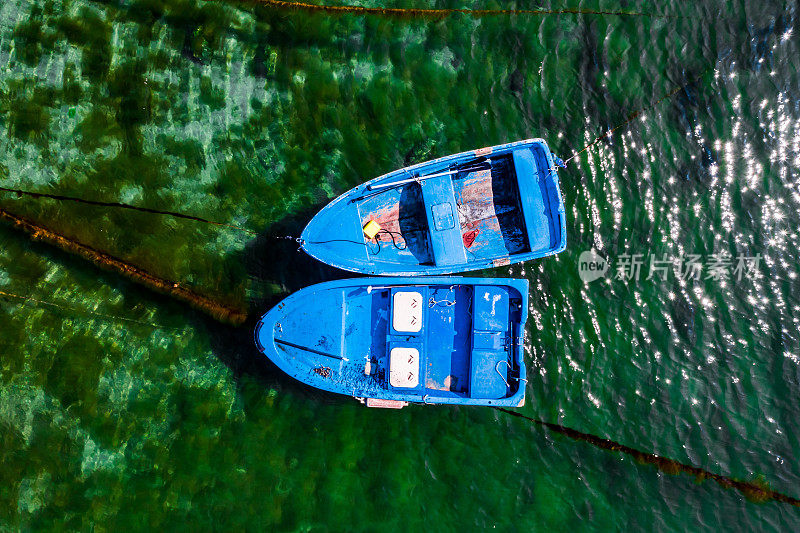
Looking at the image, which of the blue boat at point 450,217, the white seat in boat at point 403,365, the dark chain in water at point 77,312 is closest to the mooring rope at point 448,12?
the blue boat at point 450,217

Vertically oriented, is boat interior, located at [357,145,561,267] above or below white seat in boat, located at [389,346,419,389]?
above

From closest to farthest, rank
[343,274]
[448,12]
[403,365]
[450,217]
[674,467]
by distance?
[403,365] < [450,217] < [674,467] < [343,274] < [448,12]

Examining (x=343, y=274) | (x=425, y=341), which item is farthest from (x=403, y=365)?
(x=343, y=274)

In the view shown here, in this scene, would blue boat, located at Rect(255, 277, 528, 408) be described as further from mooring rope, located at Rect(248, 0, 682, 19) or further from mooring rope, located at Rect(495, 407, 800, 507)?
mooring rope, located at Rect(248, 0, 682, 19)

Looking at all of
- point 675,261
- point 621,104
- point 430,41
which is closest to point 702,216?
point 675,261

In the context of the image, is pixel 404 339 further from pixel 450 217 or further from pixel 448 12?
pixel 448 12

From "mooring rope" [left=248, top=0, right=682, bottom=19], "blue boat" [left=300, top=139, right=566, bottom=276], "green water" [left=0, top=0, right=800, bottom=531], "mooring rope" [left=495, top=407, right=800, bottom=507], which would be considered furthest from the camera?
"mooring rope" [left=248, top=0, right=682, bottom=19]

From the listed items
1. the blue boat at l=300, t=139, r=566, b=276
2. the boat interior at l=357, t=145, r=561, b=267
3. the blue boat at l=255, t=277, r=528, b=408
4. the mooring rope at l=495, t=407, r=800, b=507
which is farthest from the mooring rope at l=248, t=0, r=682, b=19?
the mooring rope at l=495, t=407, r=800, b=507
